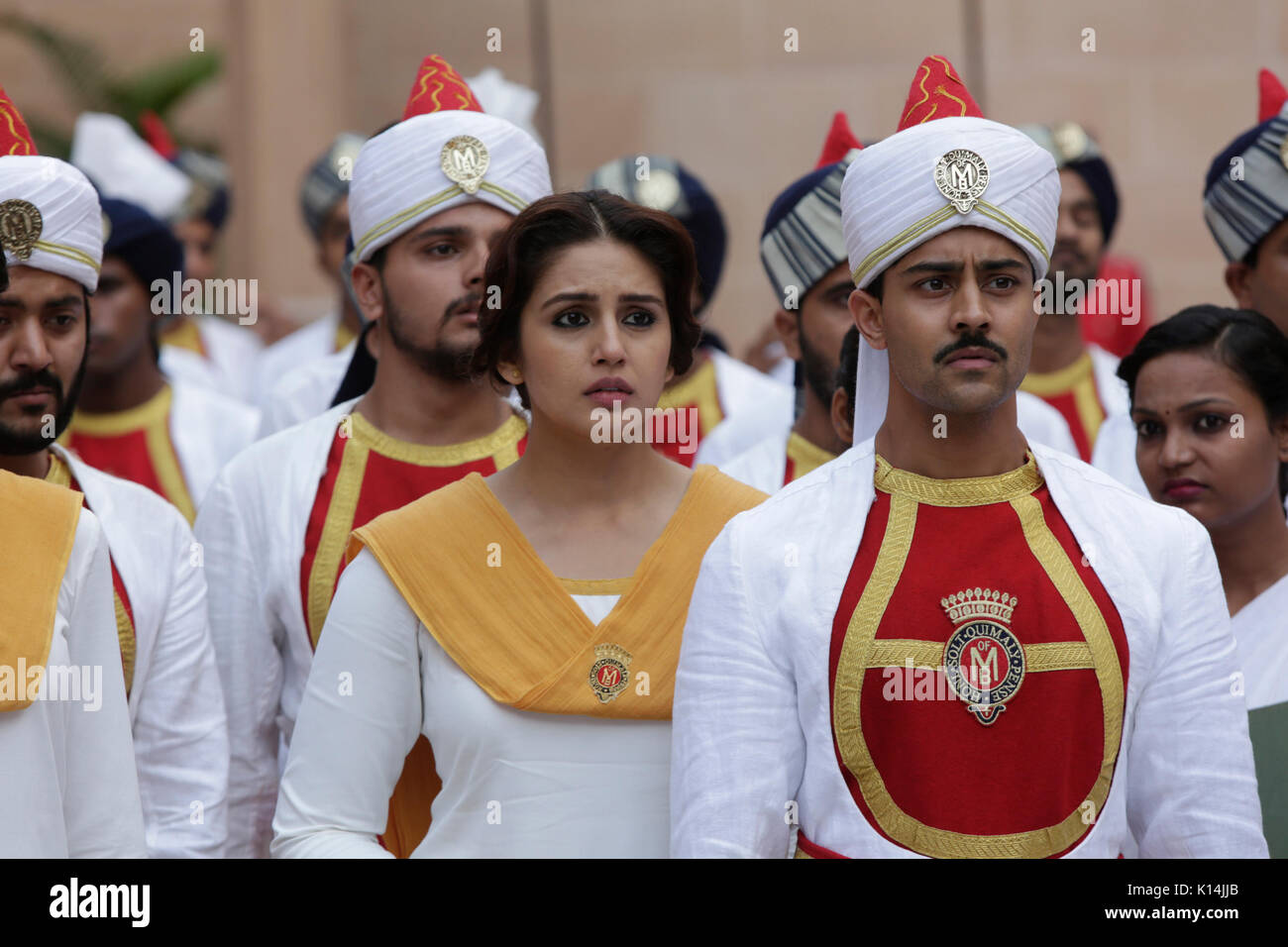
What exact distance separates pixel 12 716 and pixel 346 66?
7800 millimetres

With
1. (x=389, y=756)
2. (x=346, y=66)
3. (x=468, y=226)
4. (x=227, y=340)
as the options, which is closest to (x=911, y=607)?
Result: (x=389, y=756)

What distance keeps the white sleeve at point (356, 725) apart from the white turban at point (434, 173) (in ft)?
4.84

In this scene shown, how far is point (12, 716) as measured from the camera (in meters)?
3.41

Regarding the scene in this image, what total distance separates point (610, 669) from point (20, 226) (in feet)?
5.57

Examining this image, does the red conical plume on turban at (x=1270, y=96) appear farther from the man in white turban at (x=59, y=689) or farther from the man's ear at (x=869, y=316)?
the man in white turban at (x=59, y=689)

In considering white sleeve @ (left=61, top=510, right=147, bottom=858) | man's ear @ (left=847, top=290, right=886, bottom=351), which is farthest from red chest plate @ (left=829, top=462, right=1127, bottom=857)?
white sleeve @ (left=61, top=510, right=147, bottom=858)

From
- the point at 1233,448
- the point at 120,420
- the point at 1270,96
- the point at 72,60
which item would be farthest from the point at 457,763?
the point at 72,60

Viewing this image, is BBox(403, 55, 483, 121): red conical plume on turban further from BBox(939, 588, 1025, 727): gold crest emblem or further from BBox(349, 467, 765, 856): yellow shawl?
BBox(939, 588, 1025, 727): gold crest emblem

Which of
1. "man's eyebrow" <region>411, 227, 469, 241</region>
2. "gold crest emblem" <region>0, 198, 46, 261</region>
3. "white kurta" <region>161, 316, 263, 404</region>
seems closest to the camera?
"gold crest emblem" <region>0, 198, 46, 261</region>

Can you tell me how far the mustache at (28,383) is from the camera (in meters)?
4.43

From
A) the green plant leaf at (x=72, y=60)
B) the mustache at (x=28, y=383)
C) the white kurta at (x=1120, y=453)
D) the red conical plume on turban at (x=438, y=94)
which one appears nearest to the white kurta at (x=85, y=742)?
the mustache at (x=28, y=383)

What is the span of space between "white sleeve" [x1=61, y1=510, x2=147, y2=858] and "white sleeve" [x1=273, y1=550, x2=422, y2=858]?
0.26m

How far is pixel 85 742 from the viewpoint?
3574mm

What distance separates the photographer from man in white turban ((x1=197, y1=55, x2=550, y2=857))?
4727mm
